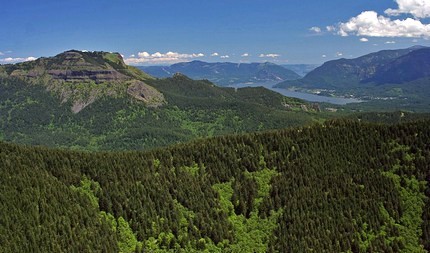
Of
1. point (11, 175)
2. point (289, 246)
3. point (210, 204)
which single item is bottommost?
point (289, 246)

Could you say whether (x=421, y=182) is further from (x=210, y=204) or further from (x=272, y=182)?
(x=210, y=204)

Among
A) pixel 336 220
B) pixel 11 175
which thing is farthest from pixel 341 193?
pixel 11 175

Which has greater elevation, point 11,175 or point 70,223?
point 11,175

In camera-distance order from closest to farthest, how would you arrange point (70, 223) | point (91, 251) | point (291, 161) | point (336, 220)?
point (91, 251) → point (70, 223) → point (336, 220) → point (291, 161)

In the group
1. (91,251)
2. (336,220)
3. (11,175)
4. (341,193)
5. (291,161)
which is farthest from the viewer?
(291,161)

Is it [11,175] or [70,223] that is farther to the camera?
[11,175]

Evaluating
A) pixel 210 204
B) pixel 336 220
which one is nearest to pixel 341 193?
pixel 336 220
